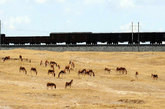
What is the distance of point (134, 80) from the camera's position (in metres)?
30.1

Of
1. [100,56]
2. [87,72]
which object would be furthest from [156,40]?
[87,72]

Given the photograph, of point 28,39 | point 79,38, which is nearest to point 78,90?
point 79,38

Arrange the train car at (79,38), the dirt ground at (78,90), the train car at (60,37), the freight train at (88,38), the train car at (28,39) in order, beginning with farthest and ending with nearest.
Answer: the train car at (28,39)
the train car at (60,37)
the train car at (79,38)
the freight train at (88,38)
the dirt ground at (78,90)

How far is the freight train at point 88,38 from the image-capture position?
6750cm

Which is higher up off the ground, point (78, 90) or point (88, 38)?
point (88, 38)

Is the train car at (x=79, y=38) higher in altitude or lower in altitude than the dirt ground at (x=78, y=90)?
higher

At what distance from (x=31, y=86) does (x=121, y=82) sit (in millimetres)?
6289

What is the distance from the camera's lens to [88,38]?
2746 inches

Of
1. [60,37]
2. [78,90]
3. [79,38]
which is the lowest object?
[78,90]

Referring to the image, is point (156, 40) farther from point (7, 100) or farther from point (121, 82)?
point (7, 100)

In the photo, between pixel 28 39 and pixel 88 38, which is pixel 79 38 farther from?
pixel 28 39

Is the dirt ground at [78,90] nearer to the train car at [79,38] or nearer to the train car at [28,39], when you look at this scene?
the train car at [79,38]

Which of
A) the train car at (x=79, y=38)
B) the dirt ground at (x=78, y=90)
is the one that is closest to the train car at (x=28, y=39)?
the train car at (x=79, y=38)

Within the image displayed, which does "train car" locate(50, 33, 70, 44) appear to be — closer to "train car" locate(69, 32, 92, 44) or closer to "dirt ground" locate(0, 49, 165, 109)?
"train car" locate(69, 32, 92, 44)
